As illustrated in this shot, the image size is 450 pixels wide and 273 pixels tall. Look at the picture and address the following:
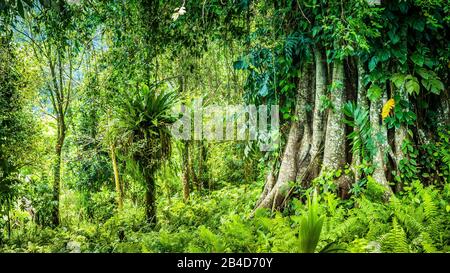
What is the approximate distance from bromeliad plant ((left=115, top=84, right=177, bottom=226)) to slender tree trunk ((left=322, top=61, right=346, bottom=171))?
6.89ft

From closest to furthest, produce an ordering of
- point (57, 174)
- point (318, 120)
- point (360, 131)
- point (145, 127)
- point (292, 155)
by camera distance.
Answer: point (360, 131), point (318, 120), point (292, 155), point (145, 127), point (57, 174)

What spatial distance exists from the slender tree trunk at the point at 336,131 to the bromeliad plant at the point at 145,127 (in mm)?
2099

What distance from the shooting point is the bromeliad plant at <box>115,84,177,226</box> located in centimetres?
489

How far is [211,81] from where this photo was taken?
6285mm

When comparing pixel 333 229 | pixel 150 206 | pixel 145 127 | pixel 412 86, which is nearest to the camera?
pixel 333 229

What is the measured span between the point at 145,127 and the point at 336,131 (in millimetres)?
2400

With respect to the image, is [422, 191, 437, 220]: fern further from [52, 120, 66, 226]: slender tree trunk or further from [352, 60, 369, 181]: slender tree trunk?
[52, 120, 66, 226]: slender tree trunk

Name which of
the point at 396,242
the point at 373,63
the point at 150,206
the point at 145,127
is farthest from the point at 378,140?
the point at 150,206

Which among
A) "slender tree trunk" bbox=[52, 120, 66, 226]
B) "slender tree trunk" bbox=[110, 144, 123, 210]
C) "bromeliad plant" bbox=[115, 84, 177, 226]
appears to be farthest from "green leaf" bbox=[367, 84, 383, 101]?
"slender tree trunk" bbox=[52, 120, 66, 226]

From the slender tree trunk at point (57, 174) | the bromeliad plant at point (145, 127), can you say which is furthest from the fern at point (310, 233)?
the slender tree trunk at point (57, 174)

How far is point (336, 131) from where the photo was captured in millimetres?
4016

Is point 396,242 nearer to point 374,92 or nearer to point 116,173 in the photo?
point 374,92

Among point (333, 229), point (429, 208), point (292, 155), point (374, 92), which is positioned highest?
point (374, 92)

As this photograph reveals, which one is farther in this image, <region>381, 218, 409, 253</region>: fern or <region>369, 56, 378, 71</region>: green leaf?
<region>369, 56, 378, 71</region>: green leaf
